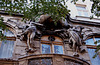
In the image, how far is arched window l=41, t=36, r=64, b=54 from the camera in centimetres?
819

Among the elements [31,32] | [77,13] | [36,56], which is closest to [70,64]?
[36,56]

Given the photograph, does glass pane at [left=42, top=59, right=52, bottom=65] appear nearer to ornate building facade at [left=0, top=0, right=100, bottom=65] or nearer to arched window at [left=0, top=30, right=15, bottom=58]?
ornate building facade at [left=0, top=0, right=100, bottom=65]

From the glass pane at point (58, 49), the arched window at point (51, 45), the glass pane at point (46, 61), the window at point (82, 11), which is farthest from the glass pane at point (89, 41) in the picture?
the glass pane at point (46, 61)

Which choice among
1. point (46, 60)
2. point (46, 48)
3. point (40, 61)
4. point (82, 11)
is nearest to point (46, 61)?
point (46, 60)

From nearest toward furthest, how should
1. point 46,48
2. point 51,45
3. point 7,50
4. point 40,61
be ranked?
point 40,61
point 7,50
point 46,48
point 51,45

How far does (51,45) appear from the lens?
851 cm

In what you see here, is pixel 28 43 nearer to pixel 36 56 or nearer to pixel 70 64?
pixel 36 56

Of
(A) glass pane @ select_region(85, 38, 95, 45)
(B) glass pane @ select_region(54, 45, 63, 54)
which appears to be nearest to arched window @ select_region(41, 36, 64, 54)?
(B) glass pane @ select_region(54, 45, 63, 54)

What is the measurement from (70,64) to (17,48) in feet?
10.3

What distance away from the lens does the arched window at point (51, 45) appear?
819cm

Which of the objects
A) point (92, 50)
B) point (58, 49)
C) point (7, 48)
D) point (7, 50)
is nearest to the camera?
point (7, 50)

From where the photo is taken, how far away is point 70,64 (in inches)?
248

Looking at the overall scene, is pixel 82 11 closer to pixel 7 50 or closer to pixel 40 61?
pixel 7 50

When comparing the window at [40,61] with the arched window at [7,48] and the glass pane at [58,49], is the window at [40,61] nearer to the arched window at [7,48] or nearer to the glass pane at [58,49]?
the arched window at [7,48]
